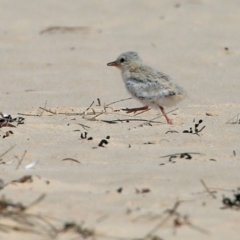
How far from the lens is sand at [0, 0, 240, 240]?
14.4ft

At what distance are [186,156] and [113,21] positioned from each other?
8025 millimetres

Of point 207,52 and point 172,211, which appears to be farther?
Answer: point 207,52

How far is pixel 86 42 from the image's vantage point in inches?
484

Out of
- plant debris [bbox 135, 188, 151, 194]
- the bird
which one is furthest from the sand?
the bird

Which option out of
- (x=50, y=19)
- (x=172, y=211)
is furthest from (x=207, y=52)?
(x=172, y=211)

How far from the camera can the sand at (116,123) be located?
4383 millimetres

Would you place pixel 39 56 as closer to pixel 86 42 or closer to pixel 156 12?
pixel 86 42

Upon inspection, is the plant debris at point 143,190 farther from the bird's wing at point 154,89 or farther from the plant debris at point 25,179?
the bird's wing at point 154,89

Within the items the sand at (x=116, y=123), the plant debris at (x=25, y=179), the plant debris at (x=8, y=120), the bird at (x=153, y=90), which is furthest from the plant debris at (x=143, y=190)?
the bird at (x=153, y=90)

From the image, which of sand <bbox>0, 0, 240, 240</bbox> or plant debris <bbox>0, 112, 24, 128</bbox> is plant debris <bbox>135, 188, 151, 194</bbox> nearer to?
sand <bbox>0, 0, 240, 240</bbox>

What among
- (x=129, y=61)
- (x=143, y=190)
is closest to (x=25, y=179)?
(x=143, y=190)

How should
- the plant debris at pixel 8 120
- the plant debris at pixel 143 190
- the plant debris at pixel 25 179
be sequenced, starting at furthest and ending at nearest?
the plant debris at pixel 8 120 → the plant debris at pixel 25 179 → the plant debris at pixel 143 190

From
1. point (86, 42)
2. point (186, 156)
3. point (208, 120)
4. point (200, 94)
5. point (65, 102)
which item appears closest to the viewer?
point (186, 156)


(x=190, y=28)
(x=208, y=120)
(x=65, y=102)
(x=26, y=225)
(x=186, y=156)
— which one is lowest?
(x=26, y=225)
